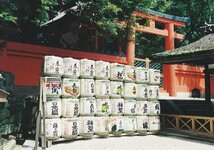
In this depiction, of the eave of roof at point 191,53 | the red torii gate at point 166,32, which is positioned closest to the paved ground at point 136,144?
the eave of roof at point 191,53

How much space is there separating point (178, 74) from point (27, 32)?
360 inches

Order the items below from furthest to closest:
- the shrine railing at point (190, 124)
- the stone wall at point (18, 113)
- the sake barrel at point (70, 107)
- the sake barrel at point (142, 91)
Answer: the sake barrel at point (142, 91)
the shrine railing at point (190, 124)
the stone wall at point (18, 113)
the sake barrel at point (70, 107)

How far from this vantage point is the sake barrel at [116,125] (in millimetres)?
10656

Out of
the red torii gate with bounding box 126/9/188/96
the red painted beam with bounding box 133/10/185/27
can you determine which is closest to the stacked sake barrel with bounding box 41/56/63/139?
the red painted beam with bounding box 133/10/185/27

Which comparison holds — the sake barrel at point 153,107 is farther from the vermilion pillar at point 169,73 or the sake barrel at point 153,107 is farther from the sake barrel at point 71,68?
the vermilion pillar at point 169,73

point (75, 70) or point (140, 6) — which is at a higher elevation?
point (140, 6)

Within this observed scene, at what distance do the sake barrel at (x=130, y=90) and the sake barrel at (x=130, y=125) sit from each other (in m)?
0.78

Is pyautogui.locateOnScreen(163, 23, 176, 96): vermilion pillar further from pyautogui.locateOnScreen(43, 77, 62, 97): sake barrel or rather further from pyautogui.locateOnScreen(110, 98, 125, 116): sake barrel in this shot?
Result: pyautogui.locateOnScreen(43, 77, 62, 97): sake barrel

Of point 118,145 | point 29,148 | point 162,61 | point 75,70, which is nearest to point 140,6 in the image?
point 162,61

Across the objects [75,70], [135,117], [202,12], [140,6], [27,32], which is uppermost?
[202,12]

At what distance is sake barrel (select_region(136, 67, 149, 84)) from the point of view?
11492mm

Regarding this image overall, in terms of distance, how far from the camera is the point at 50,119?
30.1ft

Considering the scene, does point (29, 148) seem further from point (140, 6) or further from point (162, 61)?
point (140, 6)

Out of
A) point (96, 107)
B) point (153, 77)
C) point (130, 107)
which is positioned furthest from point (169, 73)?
point (96, 107)
